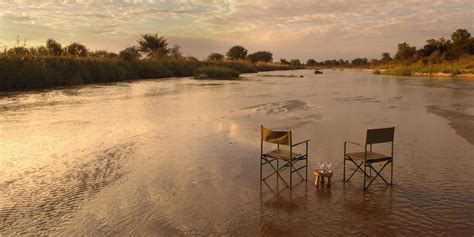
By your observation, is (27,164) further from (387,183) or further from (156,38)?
(156,38)

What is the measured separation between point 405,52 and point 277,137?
97.1m

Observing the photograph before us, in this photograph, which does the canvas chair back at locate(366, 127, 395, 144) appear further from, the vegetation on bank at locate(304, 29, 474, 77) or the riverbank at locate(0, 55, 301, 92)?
the vegetation on bank at locate(304, 29, 474, 77)

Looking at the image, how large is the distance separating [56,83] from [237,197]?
32188mm

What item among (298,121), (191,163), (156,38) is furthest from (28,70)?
(156,38)

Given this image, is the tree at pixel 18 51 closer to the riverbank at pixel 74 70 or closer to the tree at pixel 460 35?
the riverbank at pixel 74 70

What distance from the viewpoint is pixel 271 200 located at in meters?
6.88

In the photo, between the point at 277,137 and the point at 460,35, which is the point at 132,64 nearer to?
the point at 277,137

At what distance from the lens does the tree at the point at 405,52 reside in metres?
93.5

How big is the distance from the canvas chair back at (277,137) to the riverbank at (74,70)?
2720 cm

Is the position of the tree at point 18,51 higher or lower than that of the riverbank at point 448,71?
higher

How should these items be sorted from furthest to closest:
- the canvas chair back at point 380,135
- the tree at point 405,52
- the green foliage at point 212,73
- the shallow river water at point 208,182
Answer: the tree at point 405,52 → the green foliage at point 212,73 → the canvas chair back at point 380,135 → the shallow river water at point 208,182

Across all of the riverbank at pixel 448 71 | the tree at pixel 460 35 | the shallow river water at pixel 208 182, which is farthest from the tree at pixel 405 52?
the shallow river water at pixel 208 182

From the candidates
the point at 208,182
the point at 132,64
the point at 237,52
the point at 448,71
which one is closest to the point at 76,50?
the point at 132,64

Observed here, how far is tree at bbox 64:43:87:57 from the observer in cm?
4560
